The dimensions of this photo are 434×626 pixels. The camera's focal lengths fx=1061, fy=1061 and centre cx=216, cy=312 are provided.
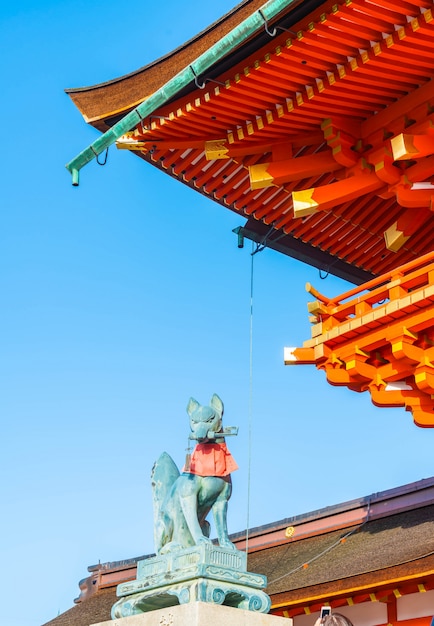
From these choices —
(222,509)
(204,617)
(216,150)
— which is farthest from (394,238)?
(204,617)

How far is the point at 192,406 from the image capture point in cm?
739

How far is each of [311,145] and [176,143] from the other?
4.27 ft

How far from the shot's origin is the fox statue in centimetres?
723

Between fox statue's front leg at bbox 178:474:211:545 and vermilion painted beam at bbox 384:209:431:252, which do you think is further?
vermilion painted beam at bbox 384:209:431:252

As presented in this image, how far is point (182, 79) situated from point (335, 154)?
1632 mm

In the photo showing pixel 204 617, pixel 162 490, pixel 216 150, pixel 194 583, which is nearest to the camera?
pixel 204 617

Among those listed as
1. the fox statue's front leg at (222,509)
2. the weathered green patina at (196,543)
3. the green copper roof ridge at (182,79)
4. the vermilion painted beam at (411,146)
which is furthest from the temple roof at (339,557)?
the green copper roof ridge at (182,79)

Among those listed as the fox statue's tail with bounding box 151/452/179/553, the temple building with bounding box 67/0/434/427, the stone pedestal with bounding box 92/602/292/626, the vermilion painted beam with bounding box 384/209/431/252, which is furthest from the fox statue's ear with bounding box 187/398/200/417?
the vermilion painted beam with bounding box 384/209/431/252

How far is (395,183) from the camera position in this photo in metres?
9.73

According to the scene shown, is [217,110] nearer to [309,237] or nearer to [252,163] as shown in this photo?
[252,163]

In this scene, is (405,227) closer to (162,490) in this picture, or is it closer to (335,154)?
(335,154)

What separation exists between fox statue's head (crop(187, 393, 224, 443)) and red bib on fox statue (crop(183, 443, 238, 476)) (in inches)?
2.9

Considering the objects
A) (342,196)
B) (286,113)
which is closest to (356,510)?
(342,196)

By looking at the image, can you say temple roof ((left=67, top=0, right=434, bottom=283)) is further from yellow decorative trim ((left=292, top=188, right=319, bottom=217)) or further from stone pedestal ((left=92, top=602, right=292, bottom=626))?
stone pedestal ((left=92, top=602, right=292, bottom=626))
